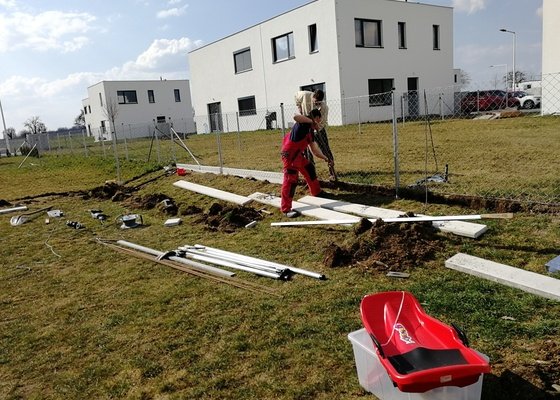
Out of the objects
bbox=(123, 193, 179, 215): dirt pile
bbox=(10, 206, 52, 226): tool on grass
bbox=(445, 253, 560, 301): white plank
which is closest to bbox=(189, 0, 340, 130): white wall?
bbox=(123, 193, 179, 215): dirt pile

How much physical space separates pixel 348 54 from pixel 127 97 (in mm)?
30233

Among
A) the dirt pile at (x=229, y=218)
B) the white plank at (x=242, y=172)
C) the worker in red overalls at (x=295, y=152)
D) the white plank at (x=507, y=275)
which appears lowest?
the white plank at (x=507, y=275)

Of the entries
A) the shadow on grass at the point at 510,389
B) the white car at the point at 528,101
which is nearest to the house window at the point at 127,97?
the white car at the point at 528,101

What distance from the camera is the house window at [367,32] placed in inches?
990

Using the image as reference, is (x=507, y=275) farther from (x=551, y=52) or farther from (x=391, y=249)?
(x=551, y=52)

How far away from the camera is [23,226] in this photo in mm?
8703

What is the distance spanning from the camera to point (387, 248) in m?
4.92

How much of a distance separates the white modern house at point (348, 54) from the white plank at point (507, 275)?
720 inches

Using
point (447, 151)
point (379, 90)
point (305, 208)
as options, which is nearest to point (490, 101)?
point (379, 90)

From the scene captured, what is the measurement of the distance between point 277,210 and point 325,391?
15.9ft

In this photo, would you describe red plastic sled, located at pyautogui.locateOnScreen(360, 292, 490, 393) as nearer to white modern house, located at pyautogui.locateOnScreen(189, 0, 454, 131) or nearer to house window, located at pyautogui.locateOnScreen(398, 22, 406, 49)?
white modern house, located at pyautogui.locateOnScreen(189, 0, 454, 131)

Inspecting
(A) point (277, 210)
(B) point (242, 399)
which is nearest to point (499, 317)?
(B) point (242, 399)

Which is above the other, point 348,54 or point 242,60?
point 242,60

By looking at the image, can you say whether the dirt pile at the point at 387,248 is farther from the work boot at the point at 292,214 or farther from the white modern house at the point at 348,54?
the white modern house at the point at 348,54
